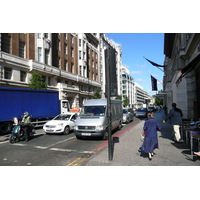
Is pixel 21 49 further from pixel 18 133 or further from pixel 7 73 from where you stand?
pixel 18 133

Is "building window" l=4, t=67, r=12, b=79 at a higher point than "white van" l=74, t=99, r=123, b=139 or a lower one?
higher

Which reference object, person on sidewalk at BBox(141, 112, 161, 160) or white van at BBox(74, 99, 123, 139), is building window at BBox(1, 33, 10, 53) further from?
person on sidewalk at BBox(141, 112, 161, 160)

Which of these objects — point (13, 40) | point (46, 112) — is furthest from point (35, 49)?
point (46, 112)

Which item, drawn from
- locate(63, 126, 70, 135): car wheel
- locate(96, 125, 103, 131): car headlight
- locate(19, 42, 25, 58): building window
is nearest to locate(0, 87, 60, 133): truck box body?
locate(63, 126, 70, 135): car wheel

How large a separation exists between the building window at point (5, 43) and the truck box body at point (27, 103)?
1117 centimetres

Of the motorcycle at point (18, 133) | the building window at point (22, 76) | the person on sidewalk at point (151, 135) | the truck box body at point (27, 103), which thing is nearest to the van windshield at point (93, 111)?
the motorcycle at point (18, 133)

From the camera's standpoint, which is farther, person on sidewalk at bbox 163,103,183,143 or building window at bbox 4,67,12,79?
building window at bbox 4,67,12,79

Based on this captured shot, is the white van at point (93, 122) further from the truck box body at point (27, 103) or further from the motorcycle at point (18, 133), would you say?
the truck box body at point (27, 103)

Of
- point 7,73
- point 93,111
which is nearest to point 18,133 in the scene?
point 93,111

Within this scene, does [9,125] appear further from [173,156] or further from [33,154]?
[173,156]

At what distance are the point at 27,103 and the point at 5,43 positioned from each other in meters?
13.1

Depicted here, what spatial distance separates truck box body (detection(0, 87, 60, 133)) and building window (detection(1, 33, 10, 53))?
36.7 feet

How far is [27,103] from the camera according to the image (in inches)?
544

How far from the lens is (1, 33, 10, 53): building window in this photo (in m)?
21.9
